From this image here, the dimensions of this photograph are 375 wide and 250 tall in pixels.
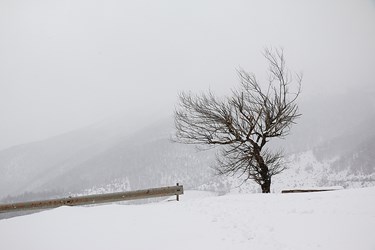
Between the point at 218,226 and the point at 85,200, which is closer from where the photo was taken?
the point at 218,226

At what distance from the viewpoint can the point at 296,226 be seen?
6195 millimetres

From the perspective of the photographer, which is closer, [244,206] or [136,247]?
[136,247]

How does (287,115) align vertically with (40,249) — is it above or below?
above

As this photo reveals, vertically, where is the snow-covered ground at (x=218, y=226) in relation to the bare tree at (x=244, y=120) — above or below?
below

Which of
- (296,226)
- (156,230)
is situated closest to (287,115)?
(296,226)

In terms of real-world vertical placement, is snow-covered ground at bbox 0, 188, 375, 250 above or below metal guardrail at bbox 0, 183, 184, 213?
below

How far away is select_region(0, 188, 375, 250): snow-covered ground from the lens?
5.52 meters

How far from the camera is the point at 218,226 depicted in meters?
7.24

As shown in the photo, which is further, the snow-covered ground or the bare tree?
the bare tree

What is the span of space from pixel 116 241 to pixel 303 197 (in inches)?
248

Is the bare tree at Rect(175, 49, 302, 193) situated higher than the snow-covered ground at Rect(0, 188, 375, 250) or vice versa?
the bare tree at Rect(175, 49, 302, 193)

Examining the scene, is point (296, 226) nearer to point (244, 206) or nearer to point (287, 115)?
point (244, 206)

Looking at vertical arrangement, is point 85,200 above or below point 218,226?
above

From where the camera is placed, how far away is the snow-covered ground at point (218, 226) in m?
5.52
